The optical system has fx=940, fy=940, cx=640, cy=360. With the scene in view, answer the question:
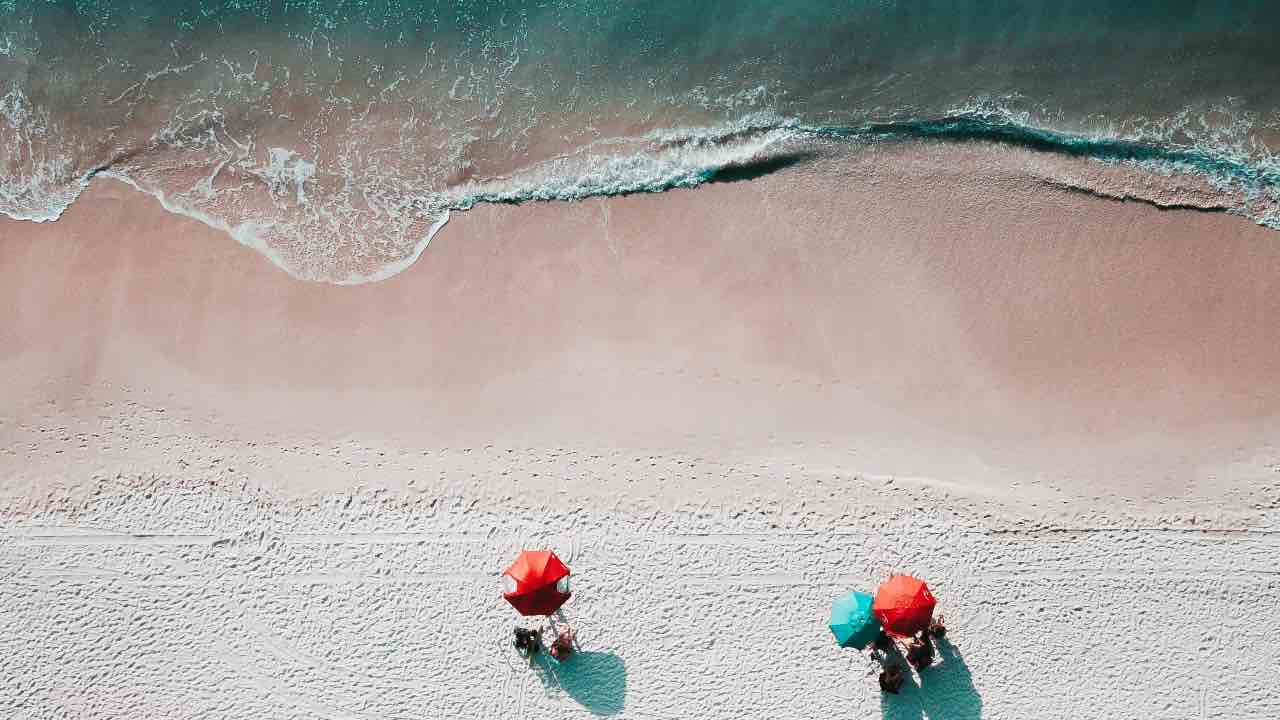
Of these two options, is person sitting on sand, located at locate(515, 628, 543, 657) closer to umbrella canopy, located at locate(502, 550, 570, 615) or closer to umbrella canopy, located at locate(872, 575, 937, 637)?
umbrella canopy, located at locate(502, 550, 570, 615)

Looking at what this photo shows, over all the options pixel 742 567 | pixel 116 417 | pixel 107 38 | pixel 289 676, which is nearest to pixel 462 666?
pixel 289 676

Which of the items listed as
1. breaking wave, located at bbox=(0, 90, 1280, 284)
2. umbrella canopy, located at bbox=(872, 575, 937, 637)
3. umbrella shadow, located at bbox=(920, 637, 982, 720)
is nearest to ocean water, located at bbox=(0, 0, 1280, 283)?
breaking wave, located at bbox=(0, 90, 1280, 284)

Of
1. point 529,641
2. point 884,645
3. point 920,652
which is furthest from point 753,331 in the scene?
point 529,641

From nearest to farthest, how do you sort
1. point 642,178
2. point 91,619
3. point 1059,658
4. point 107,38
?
point 1059,658, point 91,619, point 642,178, point 107,38

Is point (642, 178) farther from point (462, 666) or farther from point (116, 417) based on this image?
point (116, 417)

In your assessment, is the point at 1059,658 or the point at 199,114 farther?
the point at 199,114

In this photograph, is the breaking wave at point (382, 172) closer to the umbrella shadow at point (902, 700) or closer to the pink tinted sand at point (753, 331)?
the pink tinted sand at point (753, 331)

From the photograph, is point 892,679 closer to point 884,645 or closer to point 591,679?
point 884,645
